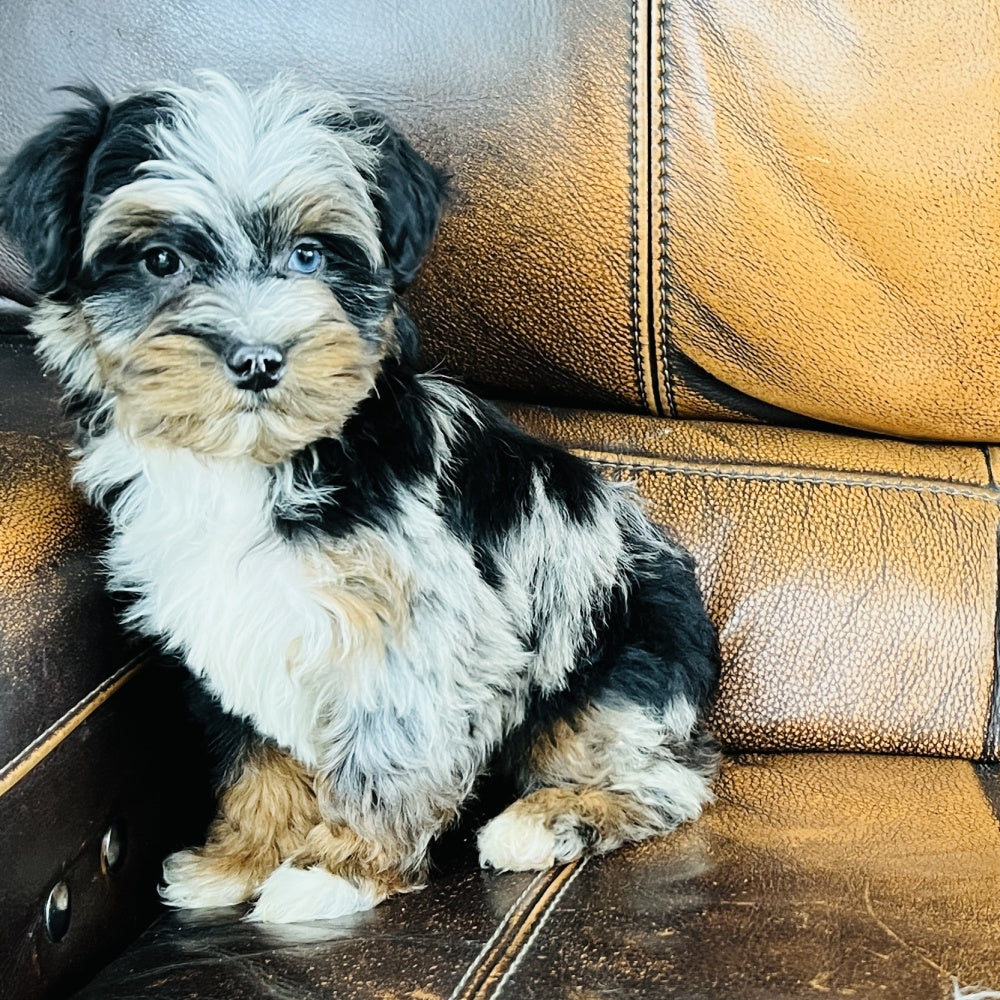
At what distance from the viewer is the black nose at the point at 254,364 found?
5.13 ft

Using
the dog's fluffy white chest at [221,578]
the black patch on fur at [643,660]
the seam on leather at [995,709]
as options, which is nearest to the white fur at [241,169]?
the dog's fluffy white chest at [221,578]

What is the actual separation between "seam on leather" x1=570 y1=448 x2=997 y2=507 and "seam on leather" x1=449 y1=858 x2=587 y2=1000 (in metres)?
0.76

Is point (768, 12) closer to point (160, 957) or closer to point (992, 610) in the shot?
point (992, 610)

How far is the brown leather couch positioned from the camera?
176cm

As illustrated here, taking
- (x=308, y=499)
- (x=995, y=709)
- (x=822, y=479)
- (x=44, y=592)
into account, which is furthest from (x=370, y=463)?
(x=995, y=709)

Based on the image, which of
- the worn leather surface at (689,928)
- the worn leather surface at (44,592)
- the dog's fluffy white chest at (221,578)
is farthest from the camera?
the dog's fluffy white chest at (221,578)

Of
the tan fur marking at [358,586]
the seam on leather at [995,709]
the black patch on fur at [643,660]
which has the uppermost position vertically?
the tan fur marking at [358,586]

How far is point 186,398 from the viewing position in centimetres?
159

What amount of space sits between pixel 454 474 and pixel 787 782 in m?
0.74

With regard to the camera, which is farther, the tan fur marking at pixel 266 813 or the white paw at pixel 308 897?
the tan fur marking at pixel 266 813

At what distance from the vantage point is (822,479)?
2191 millimetres

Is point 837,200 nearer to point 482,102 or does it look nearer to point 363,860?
point 482,102

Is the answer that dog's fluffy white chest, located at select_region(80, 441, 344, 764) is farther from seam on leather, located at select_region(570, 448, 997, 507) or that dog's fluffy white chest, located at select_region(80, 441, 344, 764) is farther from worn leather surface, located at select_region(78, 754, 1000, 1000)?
seam on leather, located at select_region(570, 448, 997, 507)

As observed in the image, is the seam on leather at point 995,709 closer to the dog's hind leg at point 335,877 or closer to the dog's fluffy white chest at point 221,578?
the dog's hind leg at point 335,877
